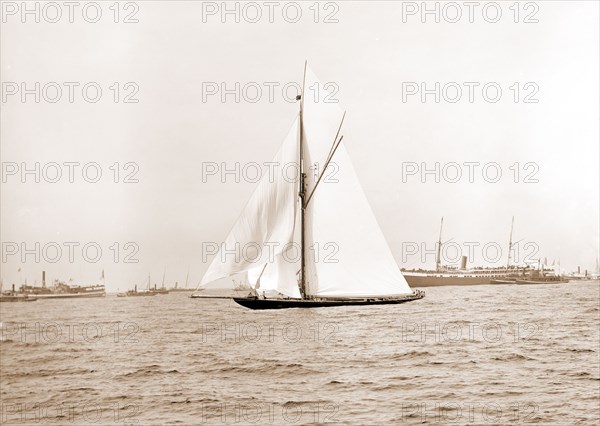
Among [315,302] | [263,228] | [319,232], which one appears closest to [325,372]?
[263,228]

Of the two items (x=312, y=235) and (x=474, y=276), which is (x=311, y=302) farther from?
(x=474, y=276)

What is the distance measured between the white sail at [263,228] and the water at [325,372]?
1.95m

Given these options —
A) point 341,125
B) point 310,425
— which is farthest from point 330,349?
point 341,125

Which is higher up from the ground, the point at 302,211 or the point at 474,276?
the point at 302,211

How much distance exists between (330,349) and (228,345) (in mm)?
3106

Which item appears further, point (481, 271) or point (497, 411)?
point (481, 271)

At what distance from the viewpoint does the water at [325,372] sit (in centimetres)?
1317

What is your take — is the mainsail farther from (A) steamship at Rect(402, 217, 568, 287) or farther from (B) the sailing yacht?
(A) steamship at Rect(402, 217, 568, 287)

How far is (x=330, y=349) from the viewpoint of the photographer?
17297 millimetres

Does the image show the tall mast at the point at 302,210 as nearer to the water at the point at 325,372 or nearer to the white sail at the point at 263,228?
the white sail at the point at 263,228

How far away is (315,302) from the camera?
2327cm

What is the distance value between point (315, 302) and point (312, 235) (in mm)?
2432

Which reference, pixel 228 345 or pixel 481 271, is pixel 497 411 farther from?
pixel 481 271

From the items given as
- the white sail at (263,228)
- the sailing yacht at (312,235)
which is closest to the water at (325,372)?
the sailing yacht at (312,235)
